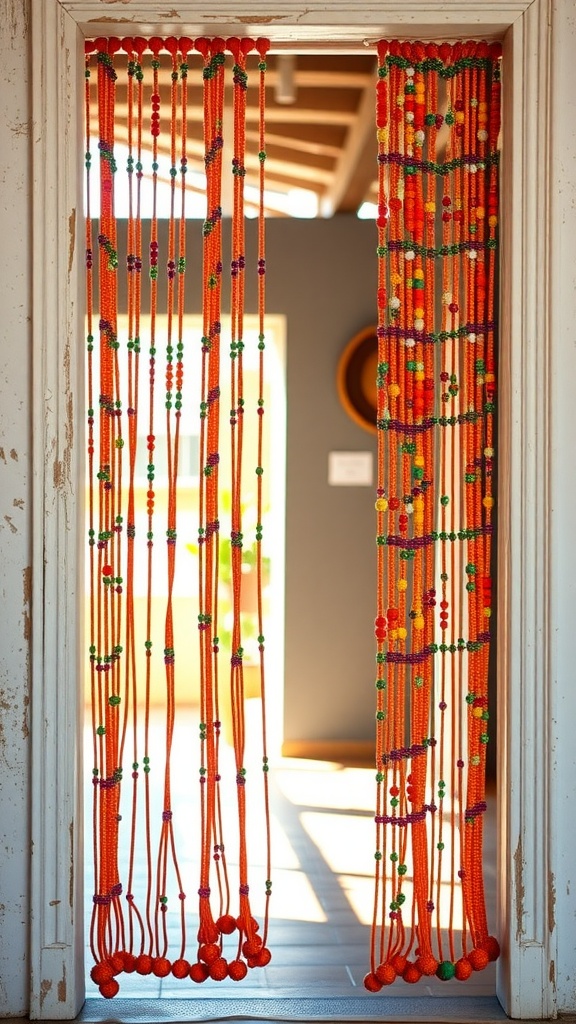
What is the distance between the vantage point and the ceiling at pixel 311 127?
4.74 m

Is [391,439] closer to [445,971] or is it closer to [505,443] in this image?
[505,443]

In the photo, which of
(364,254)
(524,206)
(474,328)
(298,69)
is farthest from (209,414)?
(364,254)

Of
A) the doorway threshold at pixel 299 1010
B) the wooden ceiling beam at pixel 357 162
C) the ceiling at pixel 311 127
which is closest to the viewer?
the doorway threshold at pixel 299 1010

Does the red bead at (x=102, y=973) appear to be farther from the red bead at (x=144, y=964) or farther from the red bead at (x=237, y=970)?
the red bead at (x=237, y=970)

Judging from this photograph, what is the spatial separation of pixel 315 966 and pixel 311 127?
13.5 ft

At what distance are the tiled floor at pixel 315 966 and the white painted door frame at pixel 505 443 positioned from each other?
0.65ft

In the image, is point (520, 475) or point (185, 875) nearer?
point (520, 475)

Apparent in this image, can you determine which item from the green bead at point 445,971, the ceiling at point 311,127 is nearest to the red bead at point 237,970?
the green bead at point 445,971

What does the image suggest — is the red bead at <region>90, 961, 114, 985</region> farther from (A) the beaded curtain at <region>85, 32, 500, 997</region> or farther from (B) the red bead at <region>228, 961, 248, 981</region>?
(B) the red bead at <region>228, 961, 248, 981</region>

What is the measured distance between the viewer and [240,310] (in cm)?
304

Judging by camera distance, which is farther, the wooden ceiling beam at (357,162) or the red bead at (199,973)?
the wooden ceiling beam at (357,162)

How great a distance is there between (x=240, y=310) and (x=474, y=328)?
641 millimetres

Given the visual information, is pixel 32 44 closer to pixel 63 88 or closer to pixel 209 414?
pixel 63 88

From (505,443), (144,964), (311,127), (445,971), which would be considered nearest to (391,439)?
(505,443)
